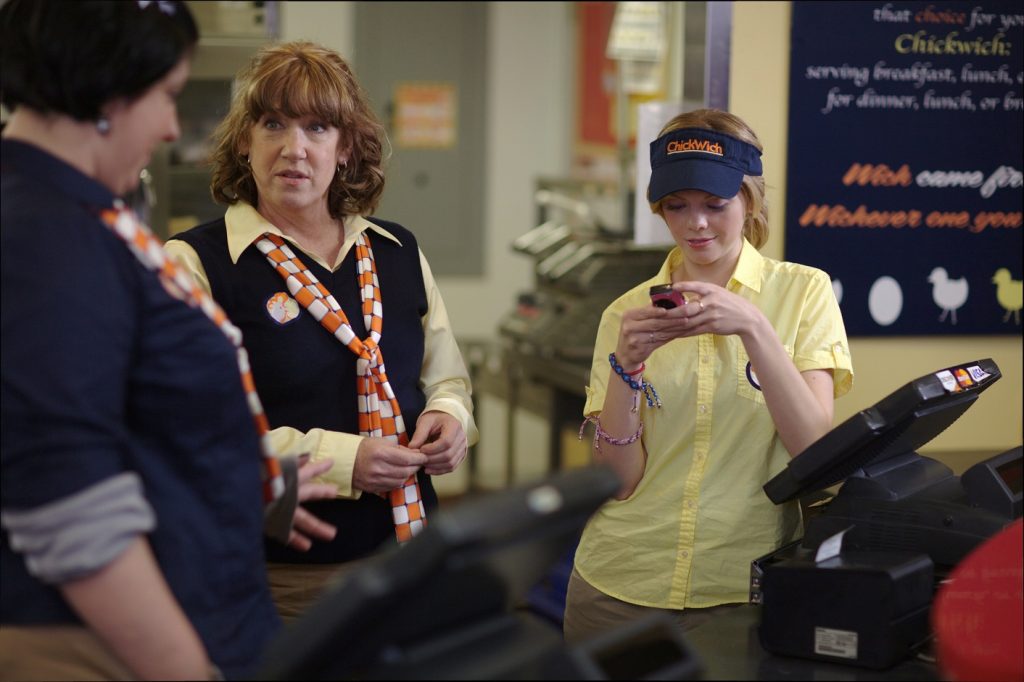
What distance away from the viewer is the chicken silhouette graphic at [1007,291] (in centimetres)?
347

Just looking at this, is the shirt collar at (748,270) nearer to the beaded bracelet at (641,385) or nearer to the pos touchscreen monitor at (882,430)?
the beaded bracelet at (641,385)

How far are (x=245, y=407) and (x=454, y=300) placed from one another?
209 inches

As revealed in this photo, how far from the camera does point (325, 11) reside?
13.1 feet

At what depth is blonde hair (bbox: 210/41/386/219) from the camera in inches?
82.9

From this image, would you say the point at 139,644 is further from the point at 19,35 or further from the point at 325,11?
the point at 325,11

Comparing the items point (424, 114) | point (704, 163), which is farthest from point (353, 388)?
point (424, 114)

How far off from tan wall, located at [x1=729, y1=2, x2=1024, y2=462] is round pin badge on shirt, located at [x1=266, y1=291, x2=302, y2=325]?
1633mm

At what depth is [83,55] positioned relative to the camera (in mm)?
1273

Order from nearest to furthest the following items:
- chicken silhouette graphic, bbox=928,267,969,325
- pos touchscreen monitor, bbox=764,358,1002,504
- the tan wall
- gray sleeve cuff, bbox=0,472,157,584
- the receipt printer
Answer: gray sleeve cuff, bbox=0,472,157,584 < the receipt printer < pos touchscreen monitor, bbox=764,358,1002,504 < the tan wall < chicken silhouette graphic, bbox=928,267,969,325

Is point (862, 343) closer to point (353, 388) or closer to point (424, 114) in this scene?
point (353, 388)

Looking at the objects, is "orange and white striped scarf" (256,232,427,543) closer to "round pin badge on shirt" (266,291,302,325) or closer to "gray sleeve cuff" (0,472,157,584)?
"round pin badge on shirt" (266,291,302,325)

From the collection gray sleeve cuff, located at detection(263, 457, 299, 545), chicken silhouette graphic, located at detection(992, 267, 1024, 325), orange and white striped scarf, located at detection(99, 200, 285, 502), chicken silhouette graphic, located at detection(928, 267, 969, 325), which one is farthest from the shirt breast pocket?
chicken silhouette graphic, located at detection(992, 267, 1024, 325)

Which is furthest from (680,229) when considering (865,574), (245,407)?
(245,407)

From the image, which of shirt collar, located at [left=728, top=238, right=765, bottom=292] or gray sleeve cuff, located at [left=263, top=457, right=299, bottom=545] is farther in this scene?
shirt collar, located at [left=728, top=238, right=765, bottom=292]
